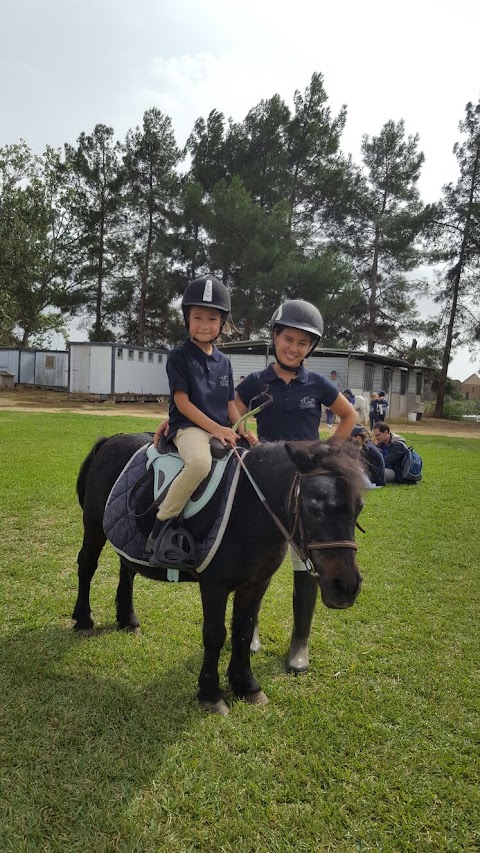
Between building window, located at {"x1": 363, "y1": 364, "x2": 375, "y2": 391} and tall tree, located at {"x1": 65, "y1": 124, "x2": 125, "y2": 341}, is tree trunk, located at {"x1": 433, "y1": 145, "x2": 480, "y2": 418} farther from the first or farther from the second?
tall tree, located at {"x1": 65, "y1": 124, "x2": 125, "y2": 341}

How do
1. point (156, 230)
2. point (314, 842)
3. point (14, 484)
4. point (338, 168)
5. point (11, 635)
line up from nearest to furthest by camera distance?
point (314, 842), point (11, 635), point (14, 484), point (338, 168), point (156, 230)

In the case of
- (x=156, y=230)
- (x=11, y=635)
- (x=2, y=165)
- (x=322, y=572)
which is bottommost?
A: (x=11, y=635)

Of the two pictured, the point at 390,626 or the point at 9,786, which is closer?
the point at 9,786

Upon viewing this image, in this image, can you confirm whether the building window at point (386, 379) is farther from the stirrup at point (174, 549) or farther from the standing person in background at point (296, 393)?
the stirrup at point (174, 549)

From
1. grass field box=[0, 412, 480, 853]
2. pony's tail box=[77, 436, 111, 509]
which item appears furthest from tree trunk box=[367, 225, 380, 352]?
pony's tail box=[77, 436, 111, 509]

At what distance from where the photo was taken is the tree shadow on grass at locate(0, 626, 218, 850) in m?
2.24

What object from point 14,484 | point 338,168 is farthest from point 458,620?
point 338,168

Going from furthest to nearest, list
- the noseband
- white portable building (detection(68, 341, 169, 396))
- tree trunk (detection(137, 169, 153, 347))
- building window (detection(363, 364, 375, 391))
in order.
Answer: tree trunk (detection(137, 169, 153, 347))
white portable building (detection(68, 341, 169, 396))
building window (detection(363, 364, 375, 391))
the noseband

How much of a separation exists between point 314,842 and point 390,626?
7.61 feet

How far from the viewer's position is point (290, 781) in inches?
99.4

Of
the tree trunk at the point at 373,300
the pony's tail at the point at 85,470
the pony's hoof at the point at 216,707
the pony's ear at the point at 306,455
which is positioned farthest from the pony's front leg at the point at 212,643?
the tree trunk at the point at 373,300

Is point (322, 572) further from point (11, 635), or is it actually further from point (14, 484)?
point (14, 484)

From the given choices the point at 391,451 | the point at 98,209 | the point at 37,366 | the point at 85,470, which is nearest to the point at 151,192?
the point at 98,209

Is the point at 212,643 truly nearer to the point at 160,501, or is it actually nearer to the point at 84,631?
the point at 160,501
